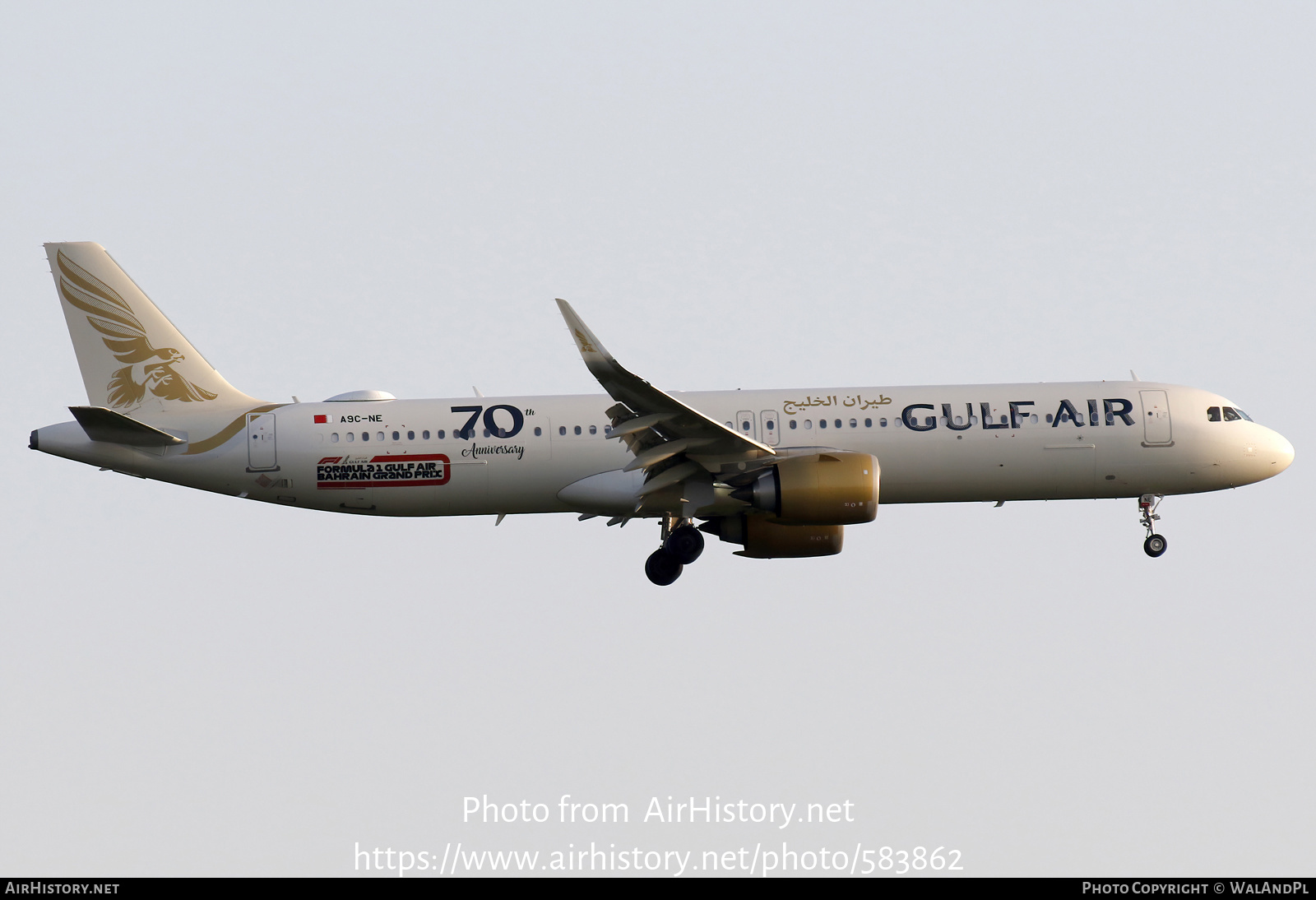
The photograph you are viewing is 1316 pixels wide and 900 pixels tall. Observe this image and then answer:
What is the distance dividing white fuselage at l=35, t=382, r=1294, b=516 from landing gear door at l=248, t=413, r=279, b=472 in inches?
1.1

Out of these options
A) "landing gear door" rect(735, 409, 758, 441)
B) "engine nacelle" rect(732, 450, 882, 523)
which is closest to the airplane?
"landing gear door" rect(735, 409, 758, 441)

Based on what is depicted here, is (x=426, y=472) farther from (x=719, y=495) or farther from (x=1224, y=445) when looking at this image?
(x=1224, y=445)

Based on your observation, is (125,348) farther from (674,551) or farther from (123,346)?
(674,551)

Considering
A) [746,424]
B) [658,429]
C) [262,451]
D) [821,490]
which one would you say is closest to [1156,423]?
[821,490]

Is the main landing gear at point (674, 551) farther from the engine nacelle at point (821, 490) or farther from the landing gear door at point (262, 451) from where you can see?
the landing gear door at point (262, 451)

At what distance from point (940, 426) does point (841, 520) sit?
4.58 meters

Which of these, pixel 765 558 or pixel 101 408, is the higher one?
pixel 101 408

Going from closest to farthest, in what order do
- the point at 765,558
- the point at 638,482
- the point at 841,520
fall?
the point at 841,520 → the point at 638,482 → the point at 765,558

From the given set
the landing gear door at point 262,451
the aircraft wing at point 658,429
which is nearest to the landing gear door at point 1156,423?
the aircraft wing at point 658,429

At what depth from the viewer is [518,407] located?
33062 millimetres

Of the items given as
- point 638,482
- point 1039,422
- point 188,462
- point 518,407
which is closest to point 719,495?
point 638,482

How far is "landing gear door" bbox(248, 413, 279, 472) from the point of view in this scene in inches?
1289

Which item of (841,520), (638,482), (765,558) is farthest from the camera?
(765,558)

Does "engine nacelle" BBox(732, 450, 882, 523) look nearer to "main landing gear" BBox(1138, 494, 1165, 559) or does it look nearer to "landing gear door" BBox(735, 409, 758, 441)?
"landing gear door" BBox(735, 409, 758, 441)
